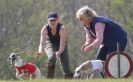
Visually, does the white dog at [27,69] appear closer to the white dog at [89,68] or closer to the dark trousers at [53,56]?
the dark trousers at [53,56]

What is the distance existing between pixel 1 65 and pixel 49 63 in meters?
32.3

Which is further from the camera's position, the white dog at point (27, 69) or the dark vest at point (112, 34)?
the white dog at point (27, 69)

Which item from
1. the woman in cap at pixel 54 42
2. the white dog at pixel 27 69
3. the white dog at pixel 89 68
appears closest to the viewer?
the white dog at pixel 89 68

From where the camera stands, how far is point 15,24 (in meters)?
48.5

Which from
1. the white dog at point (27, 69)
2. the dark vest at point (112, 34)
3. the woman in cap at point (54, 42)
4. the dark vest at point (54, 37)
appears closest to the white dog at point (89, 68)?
the dark vest at point (112, 34)

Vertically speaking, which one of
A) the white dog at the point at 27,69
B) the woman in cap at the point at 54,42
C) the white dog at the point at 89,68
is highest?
the woman in cap at the point at 54,42

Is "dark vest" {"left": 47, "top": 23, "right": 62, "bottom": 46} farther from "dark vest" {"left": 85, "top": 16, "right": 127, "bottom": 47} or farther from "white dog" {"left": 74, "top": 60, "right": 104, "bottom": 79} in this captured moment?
"white dog" {"left": 74, "top": 60, "right": 104, "bottom": 79}

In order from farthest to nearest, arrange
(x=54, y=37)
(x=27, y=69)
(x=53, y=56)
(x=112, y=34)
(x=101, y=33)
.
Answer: (x=27, y=69)
(x=54, y=37)
(x=53, y=56)
(x=112, y=34)
(x=101, y=33)

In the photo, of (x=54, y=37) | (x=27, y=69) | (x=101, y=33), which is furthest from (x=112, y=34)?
(x=27, y=69)

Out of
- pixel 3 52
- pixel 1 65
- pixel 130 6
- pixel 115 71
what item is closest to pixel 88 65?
pixel 115 71

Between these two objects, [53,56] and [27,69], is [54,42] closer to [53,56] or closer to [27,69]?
[53,56]

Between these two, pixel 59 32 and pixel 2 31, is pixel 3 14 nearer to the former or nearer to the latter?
pixel 2 31

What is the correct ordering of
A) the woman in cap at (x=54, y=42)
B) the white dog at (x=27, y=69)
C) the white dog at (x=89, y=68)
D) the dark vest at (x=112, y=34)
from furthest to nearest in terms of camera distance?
the white dog at (x=27, y=69) → the woman in cap at (x=54, y=42) → the dark vest at (x=112, y=34) → the white dog at (x=89, y=68)

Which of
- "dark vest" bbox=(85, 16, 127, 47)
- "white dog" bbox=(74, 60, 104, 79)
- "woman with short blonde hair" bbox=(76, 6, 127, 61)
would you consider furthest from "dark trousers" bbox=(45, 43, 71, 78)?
"white dog" bbox=(74, 60, 104, 79)
